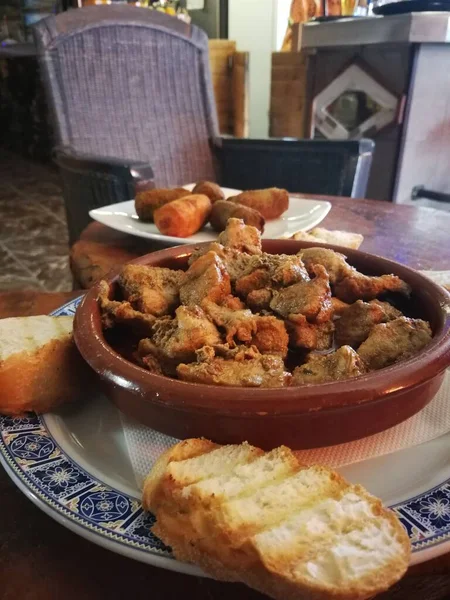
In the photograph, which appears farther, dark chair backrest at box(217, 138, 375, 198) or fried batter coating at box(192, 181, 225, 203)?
dark chair backrest at box(217, 138, 375, 198)

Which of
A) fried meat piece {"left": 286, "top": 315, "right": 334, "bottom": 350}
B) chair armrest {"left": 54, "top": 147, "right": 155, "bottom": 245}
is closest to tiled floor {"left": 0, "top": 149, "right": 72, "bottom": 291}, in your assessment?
chair armrest {"left": 54, "top": 147, "right": 155, "bottom": 245}

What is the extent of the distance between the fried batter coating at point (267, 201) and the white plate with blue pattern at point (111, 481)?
744 mm

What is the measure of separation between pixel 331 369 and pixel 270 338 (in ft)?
0.28

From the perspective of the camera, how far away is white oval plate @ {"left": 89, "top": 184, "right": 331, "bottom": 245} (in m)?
1.15

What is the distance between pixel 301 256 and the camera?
77 cm

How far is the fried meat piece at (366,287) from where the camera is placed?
703 millimetres

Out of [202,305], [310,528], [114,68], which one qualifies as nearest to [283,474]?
[310,528]

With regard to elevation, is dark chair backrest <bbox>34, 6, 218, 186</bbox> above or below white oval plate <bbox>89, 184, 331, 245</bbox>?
above

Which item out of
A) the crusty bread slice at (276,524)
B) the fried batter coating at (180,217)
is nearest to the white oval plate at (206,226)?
the fried batter coating at (180,217)

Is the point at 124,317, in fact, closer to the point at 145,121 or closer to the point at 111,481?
the point at 111,481

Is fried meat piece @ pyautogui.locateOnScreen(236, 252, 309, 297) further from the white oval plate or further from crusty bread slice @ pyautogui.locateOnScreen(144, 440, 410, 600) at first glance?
the white oval plate

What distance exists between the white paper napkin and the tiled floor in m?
2.46

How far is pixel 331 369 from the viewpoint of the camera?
55 centimetres

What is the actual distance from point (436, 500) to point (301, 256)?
380 mm
